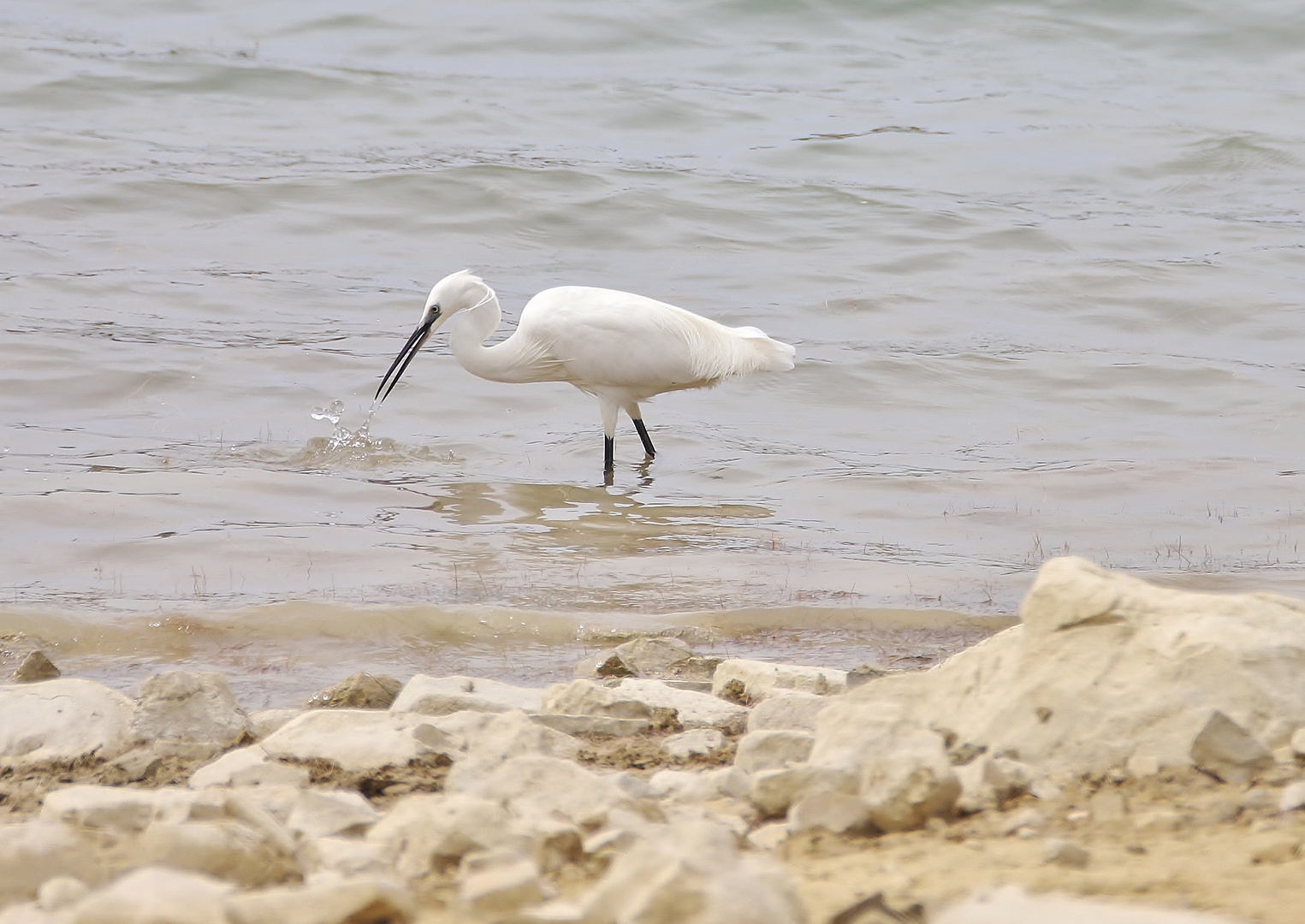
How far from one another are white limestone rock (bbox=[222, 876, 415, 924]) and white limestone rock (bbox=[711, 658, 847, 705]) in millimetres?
2253

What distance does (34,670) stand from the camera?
4.52 metres

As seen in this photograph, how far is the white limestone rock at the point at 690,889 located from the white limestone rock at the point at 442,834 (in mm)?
418

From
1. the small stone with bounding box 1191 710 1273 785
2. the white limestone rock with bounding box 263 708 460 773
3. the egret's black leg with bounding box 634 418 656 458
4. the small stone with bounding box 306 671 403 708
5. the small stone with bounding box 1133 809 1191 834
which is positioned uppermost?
the small stone with bounding box 1191 710 1273 785

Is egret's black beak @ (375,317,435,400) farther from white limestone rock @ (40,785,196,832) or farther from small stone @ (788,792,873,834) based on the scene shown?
small stone @ (788,792,873,834)

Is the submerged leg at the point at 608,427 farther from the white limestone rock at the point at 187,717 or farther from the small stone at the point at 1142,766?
the small stone at the point at 1142,766

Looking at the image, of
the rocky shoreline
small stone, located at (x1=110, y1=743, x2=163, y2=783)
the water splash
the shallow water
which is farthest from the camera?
the water splash

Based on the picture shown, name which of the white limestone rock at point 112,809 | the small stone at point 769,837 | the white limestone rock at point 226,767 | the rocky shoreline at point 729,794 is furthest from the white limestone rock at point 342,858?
the white limestone rock at point 226,767

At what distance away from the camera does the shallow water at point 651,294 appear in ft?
20.3

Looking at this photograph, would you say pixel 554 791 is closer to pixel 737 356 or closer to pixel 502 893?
pixel 502 893

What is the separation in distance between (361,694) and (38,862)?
70.8 inches

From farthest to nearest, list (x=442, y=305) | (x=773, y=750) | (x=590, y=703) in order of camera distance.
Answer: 1. (x=442, y=305)
2. (x=590, y=703)
3. (x=773, y=750)

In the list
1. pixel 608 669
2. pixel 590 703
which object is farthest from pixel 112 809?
pixel 608 669

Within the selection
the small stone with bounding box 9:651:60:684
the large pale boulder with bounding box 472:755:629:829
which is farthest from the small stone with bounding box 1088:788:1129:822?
the small stone with bounding box 9:651:60:684

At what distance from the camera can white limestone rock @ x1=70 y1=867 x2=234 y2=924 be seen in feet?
5.92
